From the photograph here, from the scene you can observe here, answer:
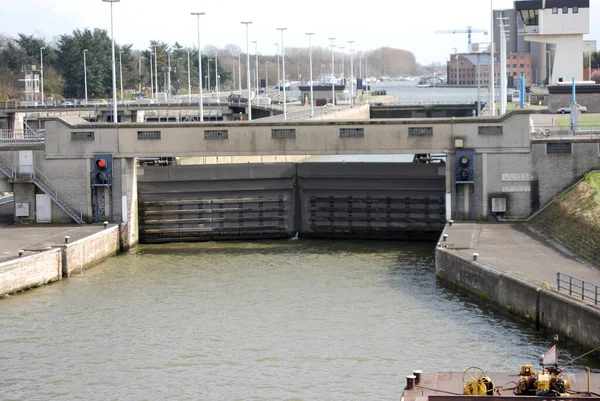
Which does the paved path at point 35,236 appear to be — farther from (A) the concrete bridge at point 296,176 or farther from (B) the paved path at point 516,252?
(B) the paved path at point 516,252

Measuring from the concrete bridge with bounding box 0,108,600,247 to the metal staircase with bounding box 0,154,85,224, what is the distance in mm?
39

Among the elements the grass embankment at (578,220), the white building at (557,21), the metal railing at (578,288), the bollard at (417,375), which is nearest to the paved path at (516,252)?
the metal railing at (578,288)

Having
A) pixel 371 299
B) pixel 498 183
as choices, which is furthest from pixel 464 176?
pixel 371 299

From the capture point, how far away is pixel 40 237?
38.4 meters

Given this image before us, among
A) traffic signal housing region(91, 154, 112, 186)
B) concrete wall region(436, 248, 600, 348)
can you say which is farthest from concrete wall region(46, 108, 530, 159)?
concrete wall region(436, 248, 600, 348)

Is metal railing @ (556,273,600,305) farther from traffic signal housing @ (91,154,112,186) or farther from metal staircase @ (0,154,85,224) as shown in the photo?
metal staircase @ (0,154,85,224)

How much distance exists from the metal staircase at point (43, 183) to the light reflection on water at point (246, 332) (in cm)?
453

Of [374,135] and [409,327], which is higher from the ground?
[374,135]

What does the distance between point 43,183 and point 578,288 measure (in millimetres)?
22401

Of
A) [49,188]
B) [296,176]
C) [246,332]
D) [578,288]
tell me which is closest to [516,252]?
[578,288]

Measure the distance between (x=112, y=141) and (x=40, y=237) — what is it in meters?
5.59

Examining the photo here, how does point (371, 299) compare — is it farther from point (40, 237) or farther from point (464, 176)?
point (40, 237)

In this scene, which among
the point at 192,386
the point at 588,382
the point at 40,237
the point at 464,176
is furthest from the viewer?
the point at 464,176

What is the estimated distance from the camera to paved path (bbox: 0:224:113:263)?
35.6 m
